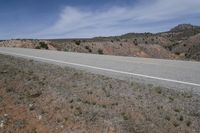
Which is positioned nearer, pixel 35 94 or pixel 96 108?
pixel 96 108

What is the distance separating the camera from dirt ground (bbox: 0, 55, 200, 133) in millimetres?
7148

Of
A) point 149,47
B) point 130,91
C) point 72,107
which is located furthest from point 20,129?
point 149,47

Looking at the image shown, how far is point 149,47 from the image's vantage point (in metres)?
74.1

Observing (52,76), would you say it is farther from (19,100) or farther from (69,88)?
(19,100)

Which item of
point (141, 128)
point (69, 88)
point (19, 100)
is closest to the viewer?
point (141, 128)

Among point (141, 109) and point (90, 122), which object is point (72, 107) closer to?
point (90, 122)

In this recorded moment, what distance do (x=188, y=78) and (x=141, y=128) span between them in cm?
548

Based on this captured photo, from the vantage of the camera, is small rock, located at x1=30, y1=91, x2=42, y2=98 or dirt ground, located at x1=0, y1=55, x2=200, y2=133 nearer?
dirt ground, located at x1=0, y1=55, x2=200, y2=133

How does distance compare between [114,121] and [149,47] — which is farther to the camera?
[149,47]

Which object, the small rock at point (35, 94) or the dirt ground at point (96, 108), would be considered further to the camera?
the small rock at point (35, 94)

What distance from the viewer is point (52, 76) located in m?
13.3

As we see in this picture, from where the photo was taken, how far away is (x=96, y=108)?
8.31m

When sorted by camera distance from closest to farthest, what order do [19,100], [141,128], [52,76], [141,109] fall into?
[141,128], [141,109], [19,100], [52,76]

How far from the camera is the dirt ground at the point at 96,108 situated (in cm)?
715
